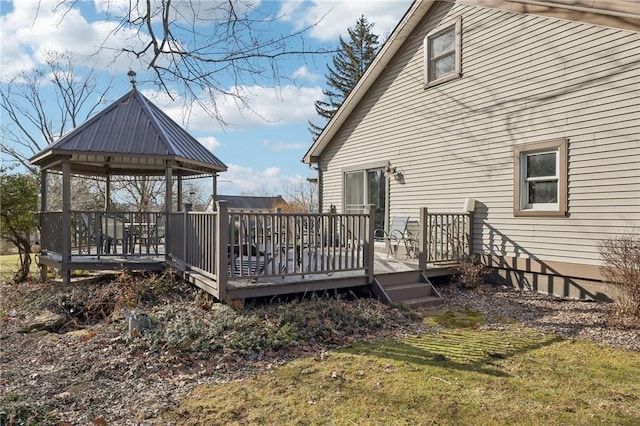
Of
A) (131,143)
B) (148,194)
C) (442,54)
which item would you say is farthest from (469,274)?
(148,194)

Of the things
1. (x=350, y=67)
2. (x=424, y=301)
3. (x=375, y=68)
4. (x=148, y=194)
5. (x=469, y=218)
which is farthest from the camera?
(x=350, y=67)

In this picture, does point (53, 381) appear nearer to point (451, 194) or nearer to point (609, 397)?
point (609, 397)

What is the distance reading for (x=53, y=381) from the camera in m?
3.91

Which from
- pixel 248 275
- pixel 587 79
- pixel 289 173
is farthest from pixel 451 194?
pixel 289 173

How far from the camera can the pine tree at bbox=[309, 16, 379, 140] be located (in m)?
27.9

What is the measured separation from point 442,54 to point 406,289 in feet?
19.0

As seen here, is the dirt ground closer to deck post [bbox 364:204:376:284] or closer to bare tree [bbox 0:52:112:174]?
deck post [bbox 364:204:376:284]

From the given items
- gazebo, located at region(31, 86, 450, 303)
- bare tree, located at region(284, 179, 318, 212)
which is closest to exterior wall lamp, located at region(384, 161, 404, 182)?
gazebo, located at region(31, 86, 450, 303)

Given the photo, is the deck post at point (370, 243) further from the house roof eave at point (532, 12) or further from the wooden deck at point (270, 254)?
the house roof eave at point (532, 12)

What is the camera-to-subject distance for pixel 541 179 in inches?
293

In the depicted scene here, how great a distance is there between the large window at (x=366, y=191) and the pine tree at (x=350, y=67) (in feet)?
49.9

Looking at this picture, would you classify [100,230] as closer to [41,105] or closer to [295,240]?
[295,240]

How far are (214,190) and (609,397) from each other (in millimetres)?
9062

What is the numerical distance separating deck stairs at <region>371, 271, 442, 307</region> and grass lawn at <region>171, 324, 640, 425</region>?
176 centimetres
